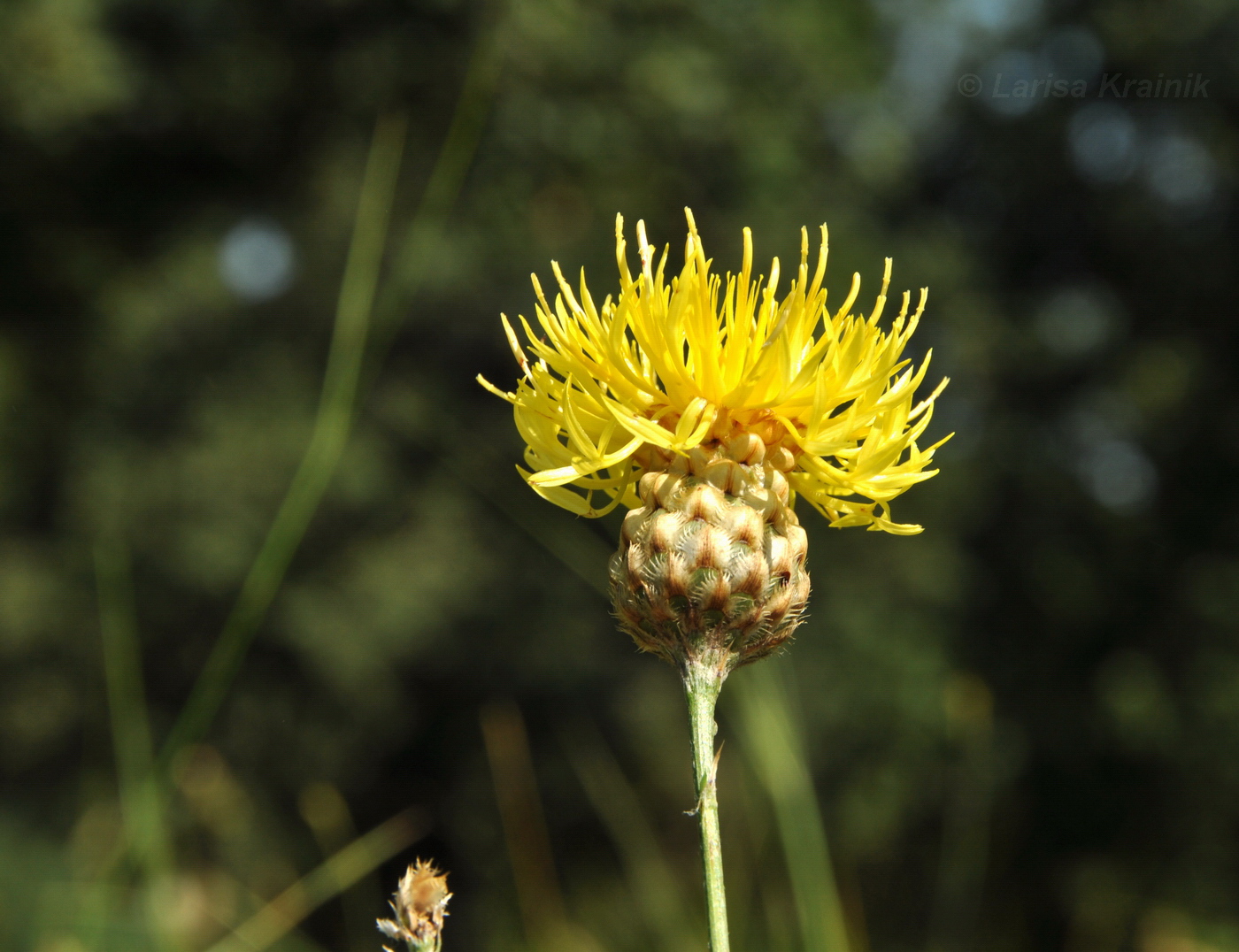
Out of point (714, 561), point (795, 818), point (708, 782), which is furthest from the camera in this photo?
point (795, 818)

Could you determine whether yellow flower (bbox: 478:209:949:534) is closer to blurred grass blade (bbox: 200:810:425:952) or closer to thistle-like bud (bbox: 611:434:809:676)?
thistle-like bud (bbox: 611:434:809:676)

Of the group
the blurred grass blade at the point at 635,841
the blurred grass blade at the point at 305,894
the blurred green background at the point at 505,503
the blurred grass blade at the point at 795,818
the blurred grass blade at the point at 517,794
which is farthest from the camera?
the blurred green background at the point at 505,503

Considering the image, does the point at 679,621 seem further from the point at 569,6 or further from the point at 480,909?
the point at 480,909

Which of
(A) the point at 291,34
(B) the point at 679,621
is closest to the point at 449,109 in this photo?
(A) the point at 291,34

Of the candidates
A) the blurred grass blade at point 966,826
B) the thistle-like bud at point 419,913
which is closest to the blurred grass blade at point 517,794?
the blurred grass blade at point 966,826

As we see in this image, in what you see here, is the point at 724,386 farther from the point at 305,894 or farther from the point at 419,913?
the point at 305,894

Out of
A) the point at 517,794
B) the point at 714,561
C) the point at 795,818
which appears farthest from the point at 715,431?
the point at 517,794

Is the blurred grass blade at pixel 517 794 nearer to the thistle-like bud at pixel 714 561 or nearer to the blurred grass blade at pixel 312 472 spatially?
the blurred grass blade at pixel 312 472

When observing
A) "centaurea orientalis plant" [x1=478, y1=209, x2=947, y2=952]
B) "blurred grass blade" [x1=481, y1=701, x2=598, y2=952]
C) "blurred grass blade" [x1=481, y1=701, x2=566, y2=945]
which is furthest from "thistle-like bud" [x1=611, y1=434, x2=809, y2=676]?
"blurred grass blade" [x1=481, y1=701, x2=566, y2=945]
